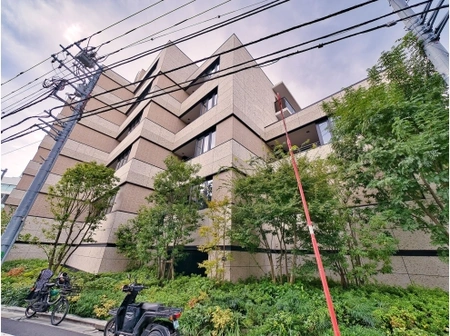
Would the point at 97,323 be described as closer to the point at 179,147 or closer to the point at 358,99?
the point at 358,99

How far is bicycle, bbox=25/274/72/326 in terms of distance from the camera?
4.71 metres

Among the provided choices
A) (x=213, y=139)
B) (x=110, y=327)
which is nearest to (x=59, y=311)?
(x=110, y=327)

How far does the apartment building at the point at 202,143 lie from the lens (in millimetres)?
6898

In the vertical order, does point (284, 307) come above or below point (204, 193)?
below

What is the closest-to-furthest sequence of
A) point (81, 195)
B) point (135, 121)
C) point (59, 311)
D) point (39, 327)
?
point (39, 327)
point (59, 311)
point (81, 195)
point (135, 121)

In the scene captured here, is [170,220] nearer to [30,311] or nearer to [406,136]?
[30,311]

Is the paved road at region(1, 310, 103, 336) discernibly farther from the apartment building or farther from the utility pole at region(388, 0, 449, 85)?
the utility pole at region(388, 0, 449, 85)

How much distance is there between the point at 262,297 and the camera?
4832 mm

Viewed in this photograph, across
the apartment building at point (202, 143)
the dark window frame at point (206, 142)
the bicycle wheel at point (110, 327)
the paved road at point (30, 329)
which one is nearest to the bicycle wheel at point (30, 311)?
the paved road at point (30, 329)

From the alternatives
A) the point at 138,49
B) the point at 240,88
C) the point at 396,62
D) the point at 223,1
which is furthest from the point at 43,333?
the point at 240,88

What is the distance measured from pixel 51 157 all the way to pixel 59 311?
4.23 meters

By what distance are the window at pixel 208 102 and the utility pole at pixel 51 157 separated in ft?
19.9

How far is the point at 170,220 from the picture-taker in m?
7.37

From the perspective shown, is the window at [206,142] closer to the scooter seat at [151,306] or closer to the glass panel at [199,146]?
the glass panel at [199,146]
